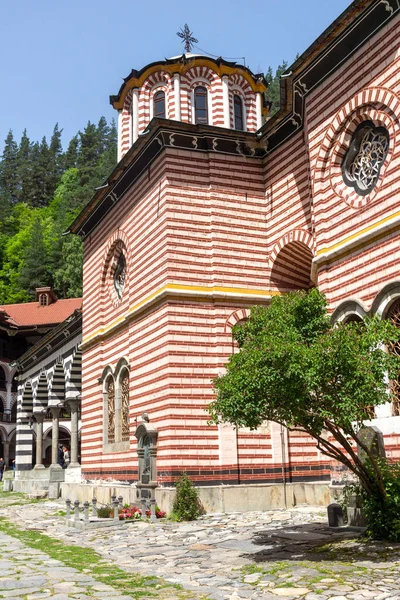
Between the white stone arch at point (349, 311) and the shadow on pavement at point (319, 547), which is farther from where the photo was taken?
the white stone arch at point (349, 311)

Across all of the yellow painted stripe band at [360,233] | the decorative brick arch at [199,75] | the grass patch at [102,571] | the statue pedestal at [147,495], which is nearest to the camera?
the grass patch at [102,571]

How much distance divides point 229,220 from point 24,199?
66.5 m

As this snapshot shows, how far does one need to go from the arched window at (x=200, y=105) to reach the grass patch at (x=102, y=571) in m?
11.9

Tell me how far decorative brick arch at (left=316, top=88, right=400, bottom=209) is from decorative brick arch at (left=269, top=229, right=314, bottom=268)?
2.03 metres

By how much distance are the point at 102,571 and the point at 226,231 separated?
9451mm

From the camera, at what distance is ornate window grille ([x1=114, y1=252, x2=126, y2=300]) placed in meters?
19.7

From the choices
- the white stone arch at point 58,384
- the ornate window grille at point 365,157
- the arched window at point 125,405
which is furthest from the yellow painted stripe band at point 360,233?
the white stone arch at point 58,384

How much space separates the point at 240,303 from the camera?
15.8m

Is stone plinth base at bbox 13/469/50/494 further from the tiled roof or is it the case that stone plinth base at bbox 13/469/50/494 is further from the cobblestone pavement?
the tiled roof

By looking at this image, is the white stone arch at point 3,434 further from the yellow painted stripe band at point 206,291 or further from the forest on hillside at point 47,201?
the yellow painted stripe band at point 206,291

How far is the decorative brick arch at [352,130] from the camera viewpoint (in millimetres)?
11680

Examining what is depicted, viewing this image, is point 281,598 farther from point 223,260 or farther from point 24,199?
point 24,199

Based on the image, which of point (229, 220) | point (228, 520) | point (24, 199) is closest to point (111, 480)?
point (228, 520)

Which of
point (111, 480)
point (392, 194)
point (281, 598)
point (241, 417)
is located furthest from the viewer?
point (111, 480)
